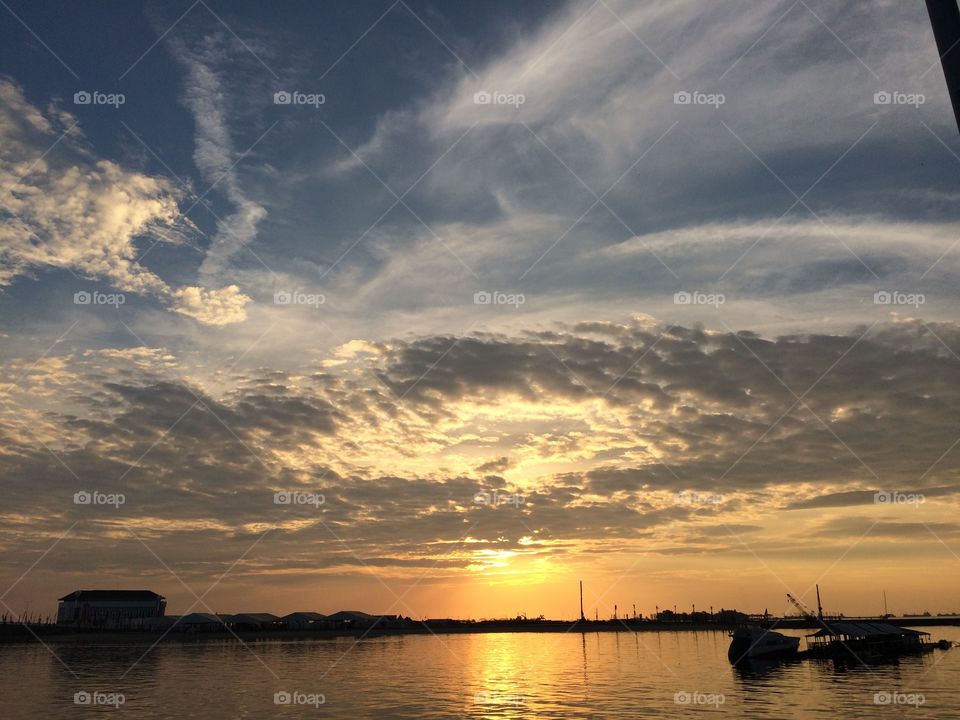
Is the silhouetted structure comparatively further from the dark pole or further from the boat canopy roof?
the dark pole

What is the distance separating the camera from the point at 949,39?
14602mm

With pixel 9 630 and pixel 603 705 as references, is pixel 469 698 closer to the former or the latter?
pixel 603 705

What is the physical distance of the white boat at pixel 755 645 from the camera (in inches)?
3952

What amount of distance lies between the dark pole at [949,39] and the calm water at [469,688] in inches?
1840

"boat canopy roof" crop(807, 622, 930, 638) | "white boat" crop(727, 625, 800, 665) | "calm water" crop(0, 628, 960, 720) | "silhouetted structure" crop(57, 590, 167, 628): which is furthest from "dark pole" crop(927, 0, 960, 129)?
"silhouetted structure" crop(57, 590, 167, 628)

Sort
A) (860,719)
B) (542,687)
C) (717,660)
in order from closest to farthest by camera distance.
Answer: (860,719)
(542,687)
(717,660)

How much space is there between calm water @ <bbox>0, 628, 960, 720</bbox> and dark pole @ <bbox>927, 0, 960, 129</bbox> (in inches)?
1840

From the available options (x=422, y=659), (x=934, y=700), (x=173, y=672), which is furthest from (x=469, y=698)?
(x=422, y=659)

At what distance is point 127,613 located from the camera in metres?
182

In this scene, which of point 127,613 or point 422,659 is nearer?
point 422,659

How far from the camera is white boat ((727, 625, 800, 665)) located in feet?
329

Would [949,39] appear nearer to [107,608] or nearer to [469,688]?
[469,688]

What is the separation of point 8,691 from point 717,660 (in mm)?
94471

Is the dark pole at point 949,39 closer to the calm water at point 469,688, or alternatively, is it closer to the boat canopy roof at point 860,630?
the calm water at point 469,688
